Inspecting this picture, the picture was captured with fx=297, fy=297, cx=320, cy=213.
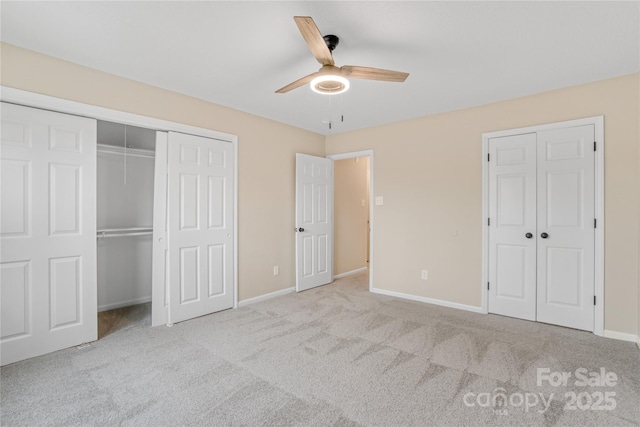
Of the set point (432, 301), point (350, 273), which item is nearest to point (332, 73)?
point (432, 301)

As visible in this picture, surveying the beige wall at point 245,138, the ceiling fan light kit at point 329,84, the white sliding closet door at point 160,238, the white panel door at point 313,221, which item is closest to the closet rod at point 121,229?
the white sliding closet door at point 160,238

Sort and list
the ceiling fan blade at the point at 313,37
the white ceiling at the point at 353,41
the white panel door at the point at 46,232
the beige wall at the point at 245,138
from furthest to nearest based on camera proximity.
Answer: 1. the beige wall at the point at 245,138
2. the white panel door at the point at 46,232
3. the white ceiling at the point at 353,41
4. the ceiling fan blade at the point at 313,37

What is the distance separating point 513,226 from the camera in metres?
3.44

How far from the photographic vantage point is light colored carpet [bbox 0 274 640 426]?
182cm

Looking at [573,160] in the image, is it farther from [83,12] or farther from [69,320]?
[69,320]

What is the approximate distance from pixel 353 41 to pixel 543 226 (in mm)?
2801

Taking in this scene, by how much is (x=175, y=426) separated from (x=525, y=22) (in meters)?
3.41

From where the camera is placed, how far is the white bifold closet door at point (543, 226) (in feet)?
9.93

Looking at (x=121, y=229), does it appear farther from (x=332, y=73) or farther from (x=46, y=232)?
(x=332, y=73)

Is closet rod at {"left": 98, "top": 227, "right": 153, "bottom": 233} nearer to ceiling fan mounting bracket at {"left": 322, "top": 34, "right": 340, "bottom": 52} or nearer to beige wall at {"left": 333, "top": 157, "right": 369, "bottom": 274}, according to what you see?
beige wall at {"left": 333, "top": 157, "right": 369, "bottom": 274}

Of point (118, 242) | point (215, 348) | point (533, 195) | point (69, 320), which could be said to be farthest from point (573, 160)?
point (118, 242)

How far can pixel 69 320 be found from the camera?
2688 mm

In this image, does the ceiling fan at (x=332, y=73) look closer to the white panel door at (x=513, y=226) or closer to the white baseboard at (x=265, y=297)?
the white panel door at (x=513, y=226)

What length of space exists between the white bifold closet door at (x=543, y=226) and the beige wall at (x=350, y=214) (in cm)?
257
